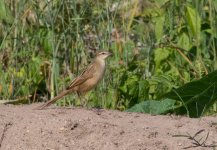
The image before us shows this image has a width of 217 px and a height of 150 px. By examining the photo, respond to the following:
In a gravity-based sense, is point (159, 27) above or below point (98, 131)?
above

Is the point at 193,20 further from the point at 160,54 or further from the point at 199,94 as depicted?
the point at 199,94

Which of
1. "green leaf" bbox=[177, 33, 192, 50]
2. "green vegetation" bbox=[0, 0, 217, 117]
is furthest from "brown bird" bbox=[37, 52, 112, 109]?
"green leaf" bbox=[177, 33, 192, 50]

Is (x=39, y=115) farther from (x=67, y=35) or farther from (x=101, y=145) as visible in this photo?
(x=67, y=35)

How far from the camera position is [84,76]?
8.72 metres

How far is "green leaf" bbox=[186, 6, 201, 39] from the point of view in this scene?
→ 8125 mm

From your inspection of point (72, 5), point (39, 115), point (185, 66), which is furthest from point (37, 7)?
point (39, 115)

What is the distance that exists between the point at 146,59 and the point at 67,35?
100cm

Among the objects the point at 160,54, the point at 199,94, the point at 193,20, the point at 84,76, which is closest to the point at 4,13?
the point at 84,76

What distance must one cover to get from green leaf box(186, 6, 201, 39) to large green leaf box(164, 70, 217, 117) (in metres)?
1.71

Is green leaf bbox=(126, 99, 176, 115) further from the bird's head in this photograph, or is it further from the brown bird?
the bird's head

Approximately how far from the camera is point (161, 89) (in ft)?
28.7

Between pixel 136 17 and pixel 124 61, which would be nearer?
pixel 124 61

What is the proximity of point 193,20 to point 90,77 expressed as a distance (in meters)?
1.29

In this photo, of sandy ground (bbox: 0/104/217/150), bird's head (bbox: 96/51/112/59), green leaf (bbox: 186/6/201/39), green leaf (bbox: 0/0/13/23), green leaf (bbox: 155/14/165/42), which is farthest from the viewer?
bird's head (bbox: 96/51/112/59)
